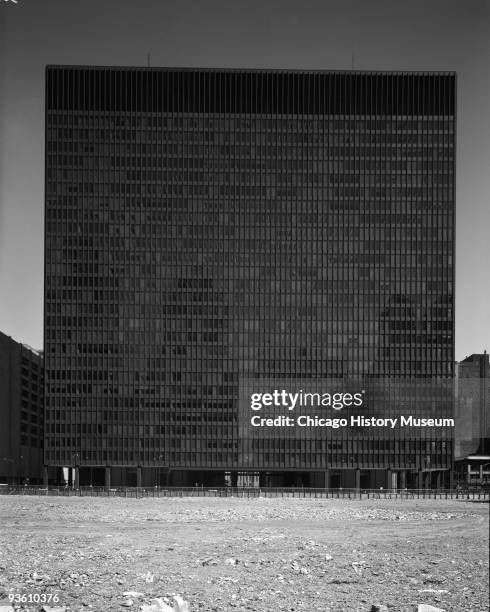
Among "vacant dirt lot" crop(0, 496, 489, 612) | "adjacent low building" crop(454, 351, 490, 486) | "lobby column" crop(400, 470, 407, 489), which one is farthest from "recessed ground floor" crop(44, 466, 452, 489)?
"vacant dirt lot" crop(0, 496, 489, 612)

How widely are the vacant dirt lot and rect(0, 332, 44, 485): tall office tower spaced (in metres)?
22.7

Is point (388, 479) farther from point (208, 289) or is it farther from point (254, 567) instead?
point (254, 567)

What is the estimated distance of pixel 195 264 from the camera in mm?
31000

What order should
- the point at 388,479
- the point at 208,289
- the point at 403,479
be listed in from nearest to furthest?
the point at 403,479 < the point at 388,479 < the point at 208,289

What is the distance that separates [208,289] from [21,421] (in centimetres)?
1064

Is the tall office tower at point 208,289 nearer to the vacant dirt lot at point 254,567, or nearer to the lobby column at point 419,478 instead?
the lobby column at point 419,478

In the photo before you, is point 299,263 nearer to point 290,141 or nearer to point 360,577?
point 290,141

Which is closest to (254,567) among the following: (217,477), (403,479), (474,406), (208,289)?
(474,406)

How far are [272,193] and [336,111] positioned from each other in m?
9.10

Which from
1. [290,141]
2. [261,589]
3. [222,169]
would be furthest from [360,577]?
[222,169]

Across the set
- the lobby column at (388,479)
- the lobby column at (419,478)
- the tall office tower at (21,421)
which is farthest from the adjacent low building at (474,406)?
the tall office tower at (21,421)

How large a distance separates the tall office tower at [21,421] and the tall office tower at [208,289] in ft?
7.51

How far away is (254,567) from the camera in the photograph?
5.56 meters

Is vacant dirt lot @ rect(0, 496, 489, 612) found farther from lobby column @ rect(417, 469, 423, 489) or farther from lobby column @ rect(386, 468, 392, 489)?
lobby column @ rect(386, 468, 392, 489)
